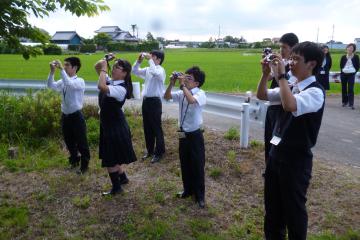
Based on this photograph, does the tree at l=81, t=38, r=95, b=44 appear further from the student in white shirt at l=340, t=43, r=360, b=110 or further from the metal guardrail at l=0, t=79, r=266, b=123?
the student in white shirt at l=340, t=43, r=360, b=110

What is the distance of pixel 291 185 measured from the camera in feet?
12.0

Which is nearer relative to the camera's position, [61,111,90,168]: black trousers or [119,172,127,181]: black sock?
[119,172,127,181]: black sock

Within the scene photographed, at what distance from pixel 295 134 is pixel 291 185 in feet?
1.58

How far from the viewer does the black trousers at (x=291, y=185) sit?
364cm

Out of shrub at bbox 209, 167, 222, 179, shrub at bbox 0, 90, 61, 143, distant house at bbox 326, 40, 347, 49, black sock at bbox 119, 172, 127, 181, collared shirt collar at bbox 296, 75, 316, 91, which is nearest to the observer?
collared shirt collar at bbox 296, 75, 316, 91

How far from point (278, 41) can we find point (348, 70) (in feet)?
26.6

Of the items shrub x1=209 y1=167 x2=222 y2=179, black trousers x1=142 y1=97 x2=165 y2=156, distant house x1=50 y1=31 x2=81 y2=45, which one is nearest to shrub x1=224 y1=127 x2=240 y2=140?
black trousers x1=142 y1=97 x2=165 y2=156

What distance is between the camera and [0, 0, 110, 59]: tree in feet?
14.4

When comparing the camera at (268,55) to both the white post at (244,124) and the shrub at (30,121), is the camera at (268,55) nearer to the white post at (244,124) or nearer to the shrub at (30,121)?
the white post at (244,124)

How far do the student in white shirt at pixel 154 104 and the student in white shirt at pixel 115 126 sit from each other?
4.37 ft

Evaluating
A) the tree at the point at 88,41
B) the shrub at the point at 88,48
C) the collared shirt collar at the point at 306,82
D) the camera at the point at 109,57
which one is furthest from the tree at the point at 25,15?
the tree at the point at 88,41

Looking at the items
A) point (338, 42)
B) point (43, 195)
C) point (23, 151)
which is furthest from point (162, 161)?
point (338, 42)

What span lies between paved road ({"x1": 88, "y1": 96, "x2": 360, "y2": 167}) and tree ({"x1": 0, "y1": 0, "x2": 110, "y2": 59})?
176 inches

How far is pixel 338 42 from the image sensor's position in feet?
296
